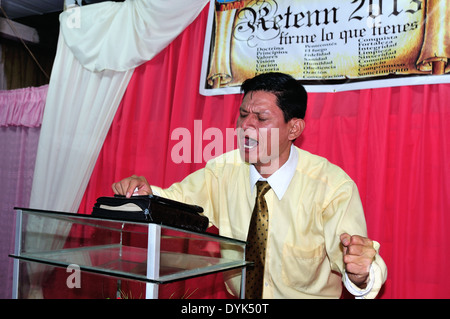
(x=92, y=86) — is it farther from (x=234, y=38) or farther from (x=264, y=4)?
(x=264, y=4)

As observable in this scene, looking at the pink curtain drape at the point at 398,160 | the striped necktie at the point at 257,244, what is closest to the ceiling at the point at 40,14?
the pink curtain drape at the point at 398,160

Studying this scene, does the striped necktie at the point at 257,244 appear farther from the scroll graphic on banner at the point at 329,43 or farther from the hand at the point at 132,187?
the scroll graphic on banner at the point at 329,43

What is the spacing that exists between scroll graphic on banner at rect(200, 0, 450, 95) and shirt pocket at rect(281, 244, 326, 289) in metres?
0.90

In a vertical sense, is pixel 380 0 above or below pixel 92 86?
above

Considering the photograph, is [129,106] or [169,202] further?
[129,106]

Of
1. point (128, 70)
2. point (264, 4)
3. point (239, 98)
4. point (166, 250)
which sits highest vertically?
point (264, 4)

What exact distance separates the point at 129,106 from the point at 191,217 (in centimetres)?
169

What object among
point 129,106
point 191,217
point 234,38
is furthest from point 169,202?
point 129,106

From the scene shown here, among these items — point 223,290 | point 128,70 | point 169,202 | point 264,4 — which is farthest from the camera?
point 128,70

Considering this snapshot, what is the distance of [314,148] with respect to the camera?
217 cm

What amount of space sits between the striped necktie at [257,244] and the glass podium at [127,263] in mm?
147

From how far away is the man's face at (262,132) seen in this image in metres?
1.67

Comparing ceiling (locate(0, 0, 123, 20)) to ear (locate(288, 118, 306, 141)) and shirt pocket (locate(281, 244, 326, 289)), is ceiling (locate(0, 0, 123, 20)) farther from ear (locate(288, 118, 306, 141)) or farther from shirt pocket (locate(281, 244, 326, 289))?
shirt pocket (locate(281, 244, 326, 289))

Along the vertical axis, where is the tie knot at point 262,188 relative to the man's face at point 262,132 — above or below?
below
